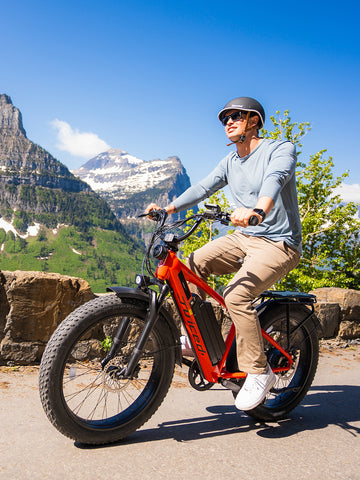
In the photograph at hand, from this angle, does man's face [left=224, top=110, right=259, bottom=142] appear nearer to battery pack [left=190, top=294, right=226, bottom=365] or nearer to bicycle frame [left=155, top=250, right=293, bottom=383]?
bicycle frame [left=155, top=250, right=293, bottom=383]

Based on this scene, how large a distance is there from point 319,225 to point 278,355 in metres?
16.9

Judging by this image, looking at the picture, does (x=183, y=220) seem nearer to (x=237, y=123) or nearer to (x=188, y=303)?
(x=188, y=303)

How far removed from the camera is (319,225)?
19641 mm

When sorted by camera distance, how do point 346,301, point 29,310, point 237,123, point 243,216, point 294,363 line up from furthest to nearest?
point 346,301
point 29,310
point 294,363
point 237,123
point 243,216

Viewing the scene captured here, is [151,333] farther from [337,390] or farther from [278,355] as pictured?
[337,390]

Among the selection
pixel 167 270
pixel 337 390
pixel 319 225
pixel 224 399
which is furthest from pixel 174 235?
pixel 319 225

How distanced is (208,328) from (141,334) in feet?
1.77

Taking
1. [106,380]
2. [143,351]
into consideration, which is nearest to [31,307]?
[106,380]

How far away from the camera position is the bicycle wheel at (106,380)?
264 cm

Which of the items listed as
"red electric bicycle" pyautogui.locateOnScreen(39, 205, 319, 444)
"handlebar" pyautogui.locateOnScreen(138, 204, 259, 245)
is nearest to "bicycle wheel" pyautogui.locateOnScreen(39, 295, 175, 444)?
"red electric bicycle" pyautogui.locateOnScreen(39, 205, 319, 444)

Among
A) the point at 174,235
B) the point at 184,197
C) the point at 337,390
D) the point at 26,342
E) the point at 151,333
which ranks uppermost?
the point at 184,197

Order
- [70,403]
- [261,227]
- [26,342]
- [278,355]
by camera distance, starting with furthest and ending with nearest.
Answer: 1. [26,342]
2. [278,355]
3. [261,227]
4. [70,403]

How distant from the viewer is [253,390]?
3086 millimetres

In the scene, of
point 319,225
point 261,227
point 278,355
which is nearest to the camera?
point 261,227
